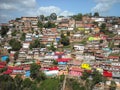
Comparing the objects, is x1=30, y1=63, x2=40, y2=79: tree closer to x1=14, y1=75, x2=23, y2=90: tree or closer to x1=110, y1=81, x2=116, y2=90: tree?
x1=14, y1=75, x2=23, y2=90: tree

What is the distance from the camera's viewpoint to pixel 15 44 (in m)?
27.1

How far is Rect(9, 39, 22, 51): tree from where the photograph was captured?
26625 millimetres

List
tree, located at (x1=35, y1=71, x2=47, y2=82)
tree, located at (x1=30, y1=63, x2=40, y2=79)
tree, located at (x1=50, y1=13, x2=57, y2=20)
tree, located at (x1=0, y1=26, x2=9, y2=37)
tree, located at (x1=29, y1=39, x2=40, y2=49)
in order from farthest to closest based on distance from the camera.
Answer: tree, located at (x1=50, y1=13, x2=57, y2=20) → tree, located at (x1=0, y1=26, x2=9, y2=37) → tree, located at (x1=29, y1=39, x2=40, y2=49) → tree, located at (x1=30, y1=63, x2=40, y2=79) → tree, located at (x1=35, y1=71, x2=47, y2=82)

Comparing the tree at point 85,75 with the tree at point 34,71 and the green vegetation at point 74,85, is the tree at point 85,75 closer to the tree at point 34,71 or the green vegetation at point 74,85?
→ the green vegetation at point 74,85

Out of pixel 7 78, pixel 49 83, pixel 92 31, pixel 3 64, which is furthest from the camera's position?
pixel 92 31

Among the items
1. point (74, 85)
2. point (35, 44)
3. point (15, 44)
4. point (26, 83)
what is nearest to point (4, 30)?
point (15, 44)

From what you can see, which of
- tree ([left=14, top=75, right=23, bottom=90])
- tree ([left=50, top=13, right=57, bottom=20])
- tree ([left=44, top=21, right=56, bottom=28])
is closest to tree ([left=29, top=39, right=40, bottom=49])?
tree ([left=44, top=21, right=56, bottom=28])

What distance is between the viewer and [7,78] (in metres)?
19.9

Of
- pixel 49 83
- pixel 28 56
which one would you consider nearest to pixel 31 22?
pixel 28 56

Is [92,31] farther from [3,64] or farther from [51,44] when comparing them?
[3,64]

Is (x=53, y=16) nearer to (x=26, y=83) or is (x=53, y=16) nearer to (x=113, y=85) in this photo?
(x=26, y=83)

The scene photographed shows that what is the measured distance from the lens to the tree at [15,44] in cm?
2662

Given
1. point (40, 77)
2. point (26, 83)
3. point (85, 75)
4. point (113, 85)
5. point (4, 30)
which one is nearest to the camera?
point (113, 85)

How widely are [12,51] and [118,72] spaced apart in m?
11.8
